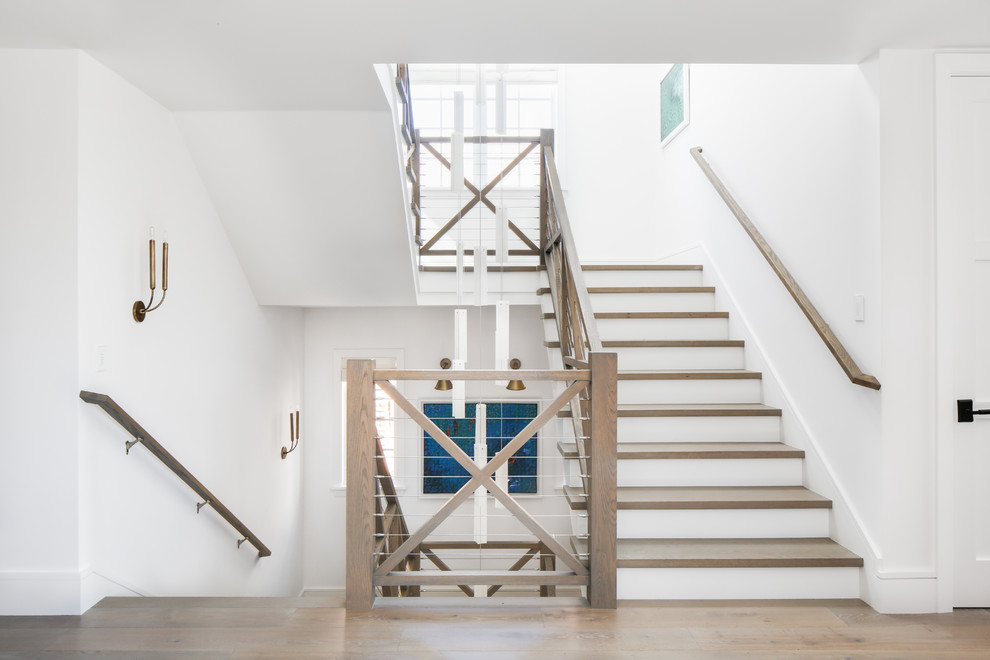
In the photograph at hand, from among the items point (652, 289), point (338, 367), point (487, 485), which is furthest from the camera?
point (338, 367)

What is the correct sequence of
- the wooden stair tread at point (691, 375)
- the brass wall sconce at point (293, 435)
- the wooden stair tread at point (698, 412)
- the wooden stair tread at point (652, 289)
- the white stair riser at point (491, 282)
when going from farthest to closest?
the brass wall sconce at point (293, 435), the white stair riser at point (491, 282), the wooden stair tread at point (652, 289), the wooden stair tread at point (691, 375), the wooden stair tread at point (698, 412)

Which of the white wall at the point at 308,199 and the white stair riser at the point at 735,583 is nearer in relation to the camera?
the white stair riser at the point at 735,583

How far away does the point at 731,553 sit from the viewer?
2.83m

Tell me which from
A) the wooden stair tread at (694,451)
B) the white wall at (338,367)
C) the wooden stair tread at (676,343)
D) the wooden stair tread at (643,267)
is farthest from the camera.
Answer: the white wall at (338,367)

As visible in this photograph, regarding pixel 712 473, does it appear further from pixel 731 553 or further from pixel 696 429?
pixel 731 553

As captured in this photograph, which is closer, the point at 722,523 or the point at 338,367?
the point at 722,523

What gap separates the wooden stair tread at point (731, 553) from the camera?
2754mm

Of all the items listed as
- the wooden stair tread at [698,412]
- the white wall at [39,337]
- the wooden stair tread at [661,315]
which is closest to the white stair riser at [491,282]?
the wooden stair tread at [661,315]

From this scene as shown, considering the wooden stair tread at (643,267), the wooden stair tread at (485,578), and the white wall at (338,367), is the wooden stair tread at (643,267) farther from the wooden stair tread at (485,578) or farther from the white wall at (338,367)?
the wooden stair tread at (485,578)

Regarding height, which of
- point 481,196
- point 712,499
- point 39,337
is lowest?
point 712,499

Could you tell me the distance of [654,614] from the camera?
2580 millimetres

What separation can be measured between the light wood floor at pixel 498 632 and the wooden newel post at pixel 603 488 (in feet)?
0.35

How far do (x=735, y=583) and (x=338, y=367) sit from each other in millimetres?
4074

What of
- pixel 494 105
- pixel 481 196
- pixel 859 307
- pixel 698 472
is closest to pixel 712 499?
pixel 698 472
